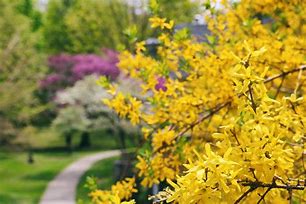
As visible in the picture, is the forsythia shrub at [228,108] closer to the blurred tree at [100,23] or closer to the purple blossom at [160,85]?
the purple blossom at [160,85]

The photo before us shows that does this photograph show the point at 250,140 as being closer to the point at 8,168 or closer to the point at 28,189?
the point at 28,189

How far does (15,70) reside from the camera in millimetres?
19812

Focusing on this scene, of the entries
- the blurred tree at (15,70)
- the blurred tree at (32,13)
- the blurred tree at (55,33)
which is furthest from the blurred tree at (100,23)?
the blurred tree at (15,70)

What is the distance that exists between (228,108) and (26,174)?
19.0 m

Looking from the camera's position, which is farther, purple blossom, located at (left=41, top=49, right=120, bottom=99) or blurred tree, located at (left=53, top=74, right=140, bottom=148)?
purple blossom, located at (left=41, top=49, right=120, bottom=99)

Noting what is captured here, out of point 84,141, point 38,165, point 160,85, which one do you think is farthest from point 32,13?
point 160,85

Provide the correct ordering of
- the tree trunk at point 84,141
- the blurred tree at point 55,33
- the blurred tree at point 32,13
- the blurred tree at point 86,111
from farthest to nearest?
the blurred tree at point 55,33
the blurred tree at point 32,13
the tree trunk at point 84,141
the blurred tree at point 86,111

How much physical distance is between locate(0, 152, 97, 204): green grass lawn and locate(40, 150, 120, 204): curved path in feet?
0.90

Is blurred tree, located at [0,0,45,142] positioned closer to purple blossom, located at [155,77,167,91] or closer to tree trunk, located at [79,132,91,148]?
tree trunk, located at [79,132,91,148]

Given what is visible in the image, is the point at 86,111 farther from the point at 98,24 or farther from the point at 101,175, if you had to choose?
the point at 98,24

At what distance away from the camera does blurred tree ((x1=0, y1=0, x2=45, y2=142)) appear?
19.0 m

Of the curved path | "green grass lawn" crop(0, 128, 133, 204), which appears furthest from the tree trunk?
the curved path

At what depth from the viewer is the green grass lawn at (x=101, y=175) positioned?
18.5 m

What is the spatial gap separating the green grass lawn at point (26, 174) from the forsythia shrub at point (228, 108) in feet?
42.2
